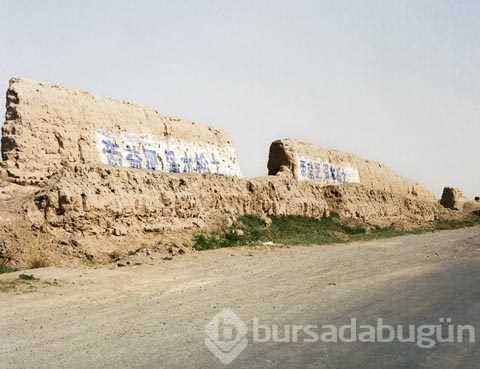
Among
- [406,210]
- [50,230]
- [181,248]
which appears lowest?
[406,210]

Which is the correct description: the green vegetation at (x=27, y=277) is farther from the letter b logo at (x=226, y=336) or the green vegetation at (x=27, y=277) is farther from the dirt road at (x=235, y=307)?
the letter b logo at (x=226, y=336)

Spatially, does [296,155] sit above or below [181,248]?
above

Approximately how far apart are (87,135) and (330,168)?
628 inches

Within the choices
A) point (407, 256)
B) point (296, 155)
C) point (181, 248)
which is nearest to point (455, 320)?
point (407, 256)

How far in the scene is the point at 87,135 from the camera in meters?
15.6

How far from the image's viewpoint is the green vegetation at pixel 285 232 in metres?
16.8

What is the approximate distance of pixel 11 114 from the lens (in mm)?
14008

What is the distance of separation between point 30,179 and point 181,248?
425 cm

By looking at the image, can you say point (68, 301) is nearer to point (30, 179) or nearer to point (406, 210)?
point (30, 179)

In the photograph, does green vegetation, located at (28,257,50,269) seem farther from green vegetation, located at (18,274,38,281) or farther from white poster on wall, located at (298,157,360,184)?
white poster on wall, located at (298,157,360,184)

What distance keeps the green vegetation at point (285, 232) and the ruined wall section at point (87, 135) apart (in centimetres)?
298

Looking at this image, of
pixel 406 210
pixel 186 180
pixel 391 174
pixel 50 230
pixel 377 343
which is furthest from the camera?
pixel 391 174

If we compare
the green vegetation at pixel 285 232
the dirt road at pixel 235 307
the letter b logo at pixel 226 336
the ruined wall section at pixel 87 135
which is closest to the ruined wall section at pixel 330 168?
the green vegetation at pixel 285 232

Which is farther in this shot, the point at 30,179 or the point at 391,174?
the point at 391,174
